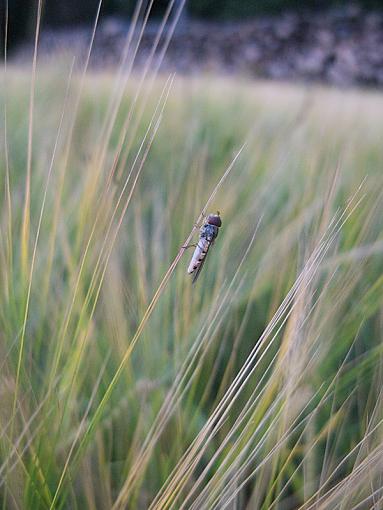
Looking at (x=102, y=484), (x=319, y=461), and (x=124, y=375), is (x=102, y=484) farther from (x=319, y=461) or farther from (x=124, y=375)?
(x=319, y=461)

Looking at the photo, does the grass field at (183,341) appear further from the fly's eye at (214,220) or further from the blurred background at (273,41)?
the blurred background at (273,41)

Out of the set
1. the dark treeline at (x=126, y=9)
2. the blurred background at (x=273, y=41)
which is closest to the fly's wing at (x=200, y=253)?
the blurred background at (x=273, y=41)

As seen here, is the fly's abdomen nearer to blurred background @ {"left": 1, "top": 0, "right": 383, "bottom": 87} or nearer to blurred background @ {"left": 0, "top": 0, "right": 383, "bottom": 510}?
blurred background @ {"left": 0, "top": 0, "right": 383, "bottom": 510}

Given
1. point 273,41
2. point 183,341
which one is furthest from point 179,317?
point 273,41

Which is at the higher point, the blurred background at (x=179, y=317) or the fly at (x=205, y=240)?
the fly at (x=205, y=240)

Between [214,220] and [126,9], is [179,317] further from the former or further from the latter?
[126,9]

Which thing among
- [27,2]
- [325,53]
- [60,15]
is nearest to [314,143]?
[325,53]

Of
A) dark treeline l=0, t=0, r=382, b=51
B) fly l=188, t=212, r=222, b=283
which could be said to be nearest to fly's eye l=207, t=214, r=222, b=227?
fly l=188, t=212, r=222, b=283
